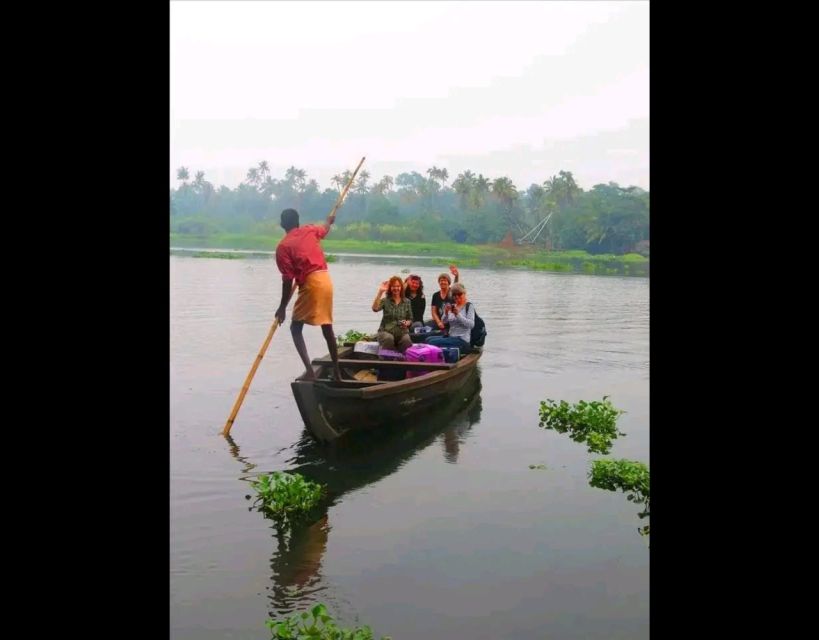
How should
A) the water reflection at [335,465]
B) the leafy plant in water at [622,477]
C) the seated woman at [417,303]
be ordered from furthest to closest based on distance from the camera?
the seated woman at [417,303] < the leafy plant in water at [622,477] < the water reflection at [335,465]

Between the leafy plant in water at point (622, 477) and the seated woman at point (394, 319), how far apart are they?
3.23 m

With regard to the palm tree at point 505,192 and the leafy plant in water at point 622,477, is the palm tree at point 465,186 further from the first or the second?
the leafy plant in water at point 622,477

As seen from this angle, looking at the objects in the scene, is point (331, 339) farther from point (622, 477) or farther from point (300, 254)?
point (622, 477)

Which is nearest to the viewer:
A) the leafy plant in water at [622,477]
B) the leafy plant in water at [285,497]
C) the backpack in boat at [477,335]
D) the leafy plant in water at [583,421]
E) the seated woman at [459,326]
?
the leafy plant in water at [285,497]

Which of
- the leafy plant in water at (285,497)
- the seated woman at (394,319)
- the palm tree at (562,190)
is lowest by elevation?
the leafy plant in water at (285,497)

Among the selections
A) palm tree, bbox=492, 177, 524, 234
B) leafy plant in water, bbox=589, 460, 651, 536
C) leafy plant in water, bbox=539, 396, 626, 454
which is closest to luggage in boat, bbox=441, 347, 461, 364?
leafy plant in water, bbox=539, 396, 626, 454

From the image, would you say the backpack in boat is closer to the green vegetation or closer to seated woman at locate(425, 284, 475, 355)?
seated woman at locate(425, 284, 475, 355)

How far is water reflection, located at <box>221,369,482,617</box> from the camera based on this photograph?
552 centimetres

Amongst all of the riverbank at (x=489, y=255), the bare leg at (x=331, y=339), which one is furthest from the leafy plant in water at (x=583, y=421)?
the riverbank at (x=489, y=255)

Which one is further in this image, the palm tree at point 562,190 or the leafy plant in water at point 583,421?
the palm tree at point 562,190

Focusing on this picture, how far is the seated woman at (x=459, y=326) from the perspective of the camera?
36.3 feet
